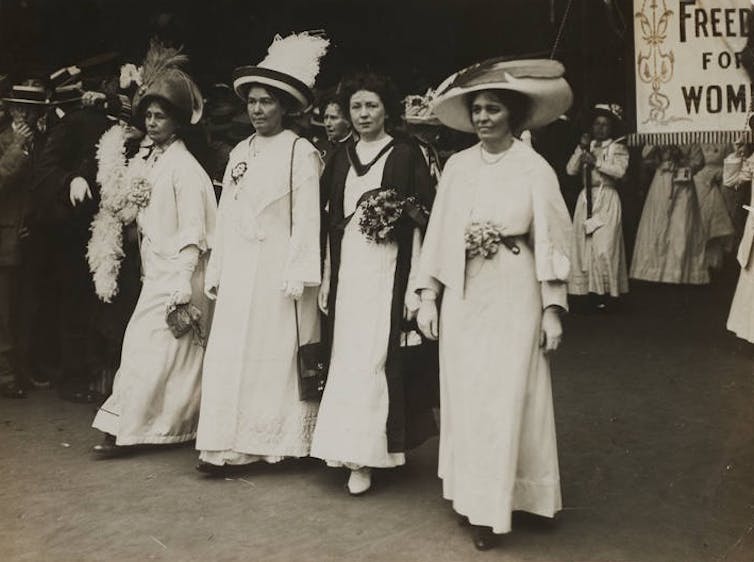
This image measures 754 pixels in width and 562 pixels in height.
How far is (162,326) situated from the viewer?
5777mm

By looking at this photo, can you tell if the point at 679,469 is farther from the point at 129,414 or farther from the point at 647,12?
the point at 129,414

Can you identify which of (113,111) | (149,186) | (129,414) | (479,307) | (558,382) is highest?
(113,111)

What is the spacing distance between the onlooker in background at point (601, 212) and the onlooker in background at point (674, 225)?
1.35 meters

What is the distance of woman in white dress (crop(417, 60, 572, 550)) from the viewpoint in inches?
171

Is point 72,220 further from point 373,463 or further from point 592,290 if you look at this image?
point 592,290

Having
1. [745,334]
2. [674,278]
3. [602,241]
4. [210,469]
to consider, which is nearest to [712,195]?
[674,278]

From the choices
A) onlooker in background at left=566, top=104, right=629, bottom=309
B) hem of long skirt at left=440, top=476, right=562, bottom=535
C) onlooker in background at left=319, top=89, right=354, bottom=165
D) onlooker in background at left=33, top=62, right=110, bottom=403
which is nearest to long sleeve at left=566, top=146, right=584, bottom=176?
onlooker in background at left=566, top=104, right=629, bottom=309

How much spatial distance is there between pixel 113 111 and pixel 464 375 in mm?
3779

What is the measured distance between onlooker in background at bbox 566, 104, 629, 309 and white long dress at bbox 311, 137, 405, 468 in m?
5.95

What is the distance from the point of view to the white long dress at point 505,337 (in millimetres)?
4344

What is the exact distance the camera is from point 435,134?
6781 mm

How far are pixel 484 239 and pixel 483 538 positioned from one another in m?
1.37

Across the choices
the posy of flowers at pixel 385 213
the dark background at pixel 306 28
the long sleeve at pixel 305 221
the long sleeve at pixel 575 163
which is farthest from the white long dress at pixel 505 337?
the long sleeve at pixel 575 163

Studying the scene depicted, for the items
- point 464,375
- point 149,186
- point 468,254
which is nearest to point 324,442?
point 464,375
